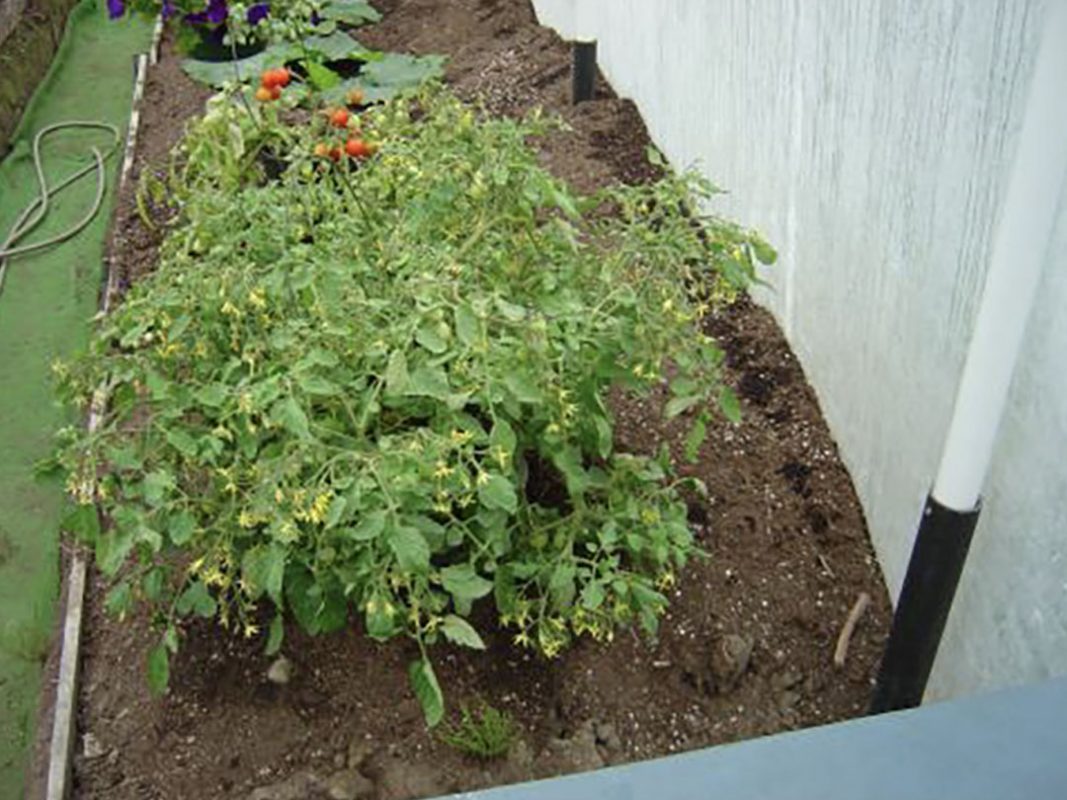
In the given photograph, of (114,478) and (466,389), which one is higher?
(466,389)

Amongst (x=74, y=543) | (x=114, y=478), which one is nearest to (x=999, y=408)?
(x=114, y=478)

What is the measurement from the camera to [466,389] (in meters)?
2.08

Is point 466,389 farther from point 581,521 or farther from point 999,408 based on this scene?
point 999,408

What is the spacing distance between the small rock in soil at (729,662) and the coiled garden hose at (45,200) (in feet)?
10.3

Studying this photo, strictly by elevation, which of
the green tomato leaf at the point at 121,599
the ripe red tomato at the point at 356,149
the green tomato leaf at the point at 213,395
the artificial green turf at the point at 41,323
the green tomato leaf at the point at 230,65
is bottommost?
the artificial green turf at the point at 41,323

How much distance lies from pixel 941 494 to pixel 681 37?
7.90 ft

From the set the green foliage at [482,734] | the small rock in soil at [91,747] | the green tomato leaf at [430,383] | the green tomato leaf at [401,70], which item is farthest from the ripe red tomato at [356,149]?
the green tomato leaf at [401,70]

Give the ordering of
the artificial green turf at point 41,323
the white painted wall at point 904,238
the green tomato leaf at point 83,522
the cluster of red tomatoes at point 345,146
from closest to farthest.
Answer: the white painted wall at point 904,238, the green tomato leaf at point 83,522, the cluster of red tomatoes at point 345,146, the artificial green turf at point 41,323

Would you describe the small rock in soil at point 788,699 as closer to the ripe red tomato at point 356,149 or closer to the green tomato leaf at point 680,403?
the green tomato leaf at point 680,403

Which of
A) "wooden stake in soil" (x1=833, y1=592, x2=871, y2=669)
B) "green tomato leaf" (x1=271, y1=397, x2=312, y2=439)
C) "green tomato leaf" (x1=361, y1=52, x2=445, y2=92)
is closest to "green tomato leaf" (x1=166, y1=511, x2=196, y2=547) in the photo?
"green tomato leaf" (x1=271, y1=397, x2=312, y2=439)

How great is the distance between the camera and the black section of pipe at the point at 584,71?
4.74 metres

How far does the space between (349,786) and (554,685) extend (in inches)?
17.6

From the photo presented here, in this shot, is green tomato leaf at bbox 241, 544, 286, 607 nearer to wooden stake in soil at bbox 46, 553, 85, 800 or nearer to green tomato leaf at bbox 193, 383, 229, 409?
green tomato leaf at bbox 193, 383, 229, 409

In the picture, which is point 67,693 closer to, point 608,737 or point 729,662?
point 608,737
